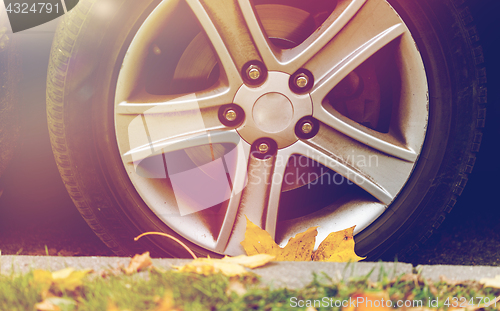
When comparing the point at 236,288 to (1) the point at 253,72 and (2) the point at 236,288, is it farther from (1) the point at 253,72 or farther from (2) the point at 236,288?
(1) the point at 253,72

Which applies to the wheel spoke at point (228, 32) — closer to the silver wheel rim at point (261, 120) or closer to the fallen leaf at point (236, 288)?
the silver wheel rim at point (261, 120)

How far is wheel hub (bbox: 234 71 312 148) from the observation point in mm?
1290

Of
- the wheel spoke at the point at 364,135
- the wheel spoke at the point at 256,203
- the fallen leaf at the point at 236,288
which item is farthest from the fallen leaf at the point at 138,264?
the wheel spoke at the point at 364,135

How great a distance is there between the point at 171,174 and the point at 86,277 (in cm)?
58

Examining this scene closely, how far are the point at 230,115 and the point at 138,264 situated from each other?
24.0 inches

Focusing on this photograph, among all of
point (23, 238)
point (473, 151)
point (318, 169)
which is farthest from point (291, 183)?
point (23, 238)

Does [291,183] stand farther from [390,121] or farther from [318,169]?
[390,121]

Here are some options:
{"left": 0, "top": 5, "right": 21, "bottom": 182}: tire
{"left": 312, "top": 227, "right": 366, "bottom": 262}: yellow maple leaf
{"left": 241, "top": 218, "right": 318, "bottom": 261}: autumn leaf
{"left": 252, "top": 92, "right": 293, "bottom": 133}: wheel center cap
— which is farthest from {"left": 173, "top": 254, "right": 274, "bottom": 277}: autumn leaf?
{"left": 0, "top": 5, "right": 21, "bottom": 182}: tire

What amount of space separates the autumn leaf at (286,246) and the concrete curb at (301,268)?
0.29m

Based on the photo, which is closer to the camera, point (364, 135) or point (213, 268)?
point (213, 268)

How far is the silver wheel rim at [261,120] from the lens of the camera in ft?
4.17

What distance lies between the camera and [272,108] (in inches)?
51.4

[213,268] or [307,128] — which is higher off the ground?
[307,128]

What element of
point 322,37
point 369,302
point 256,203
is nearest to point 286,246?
point 256,203
